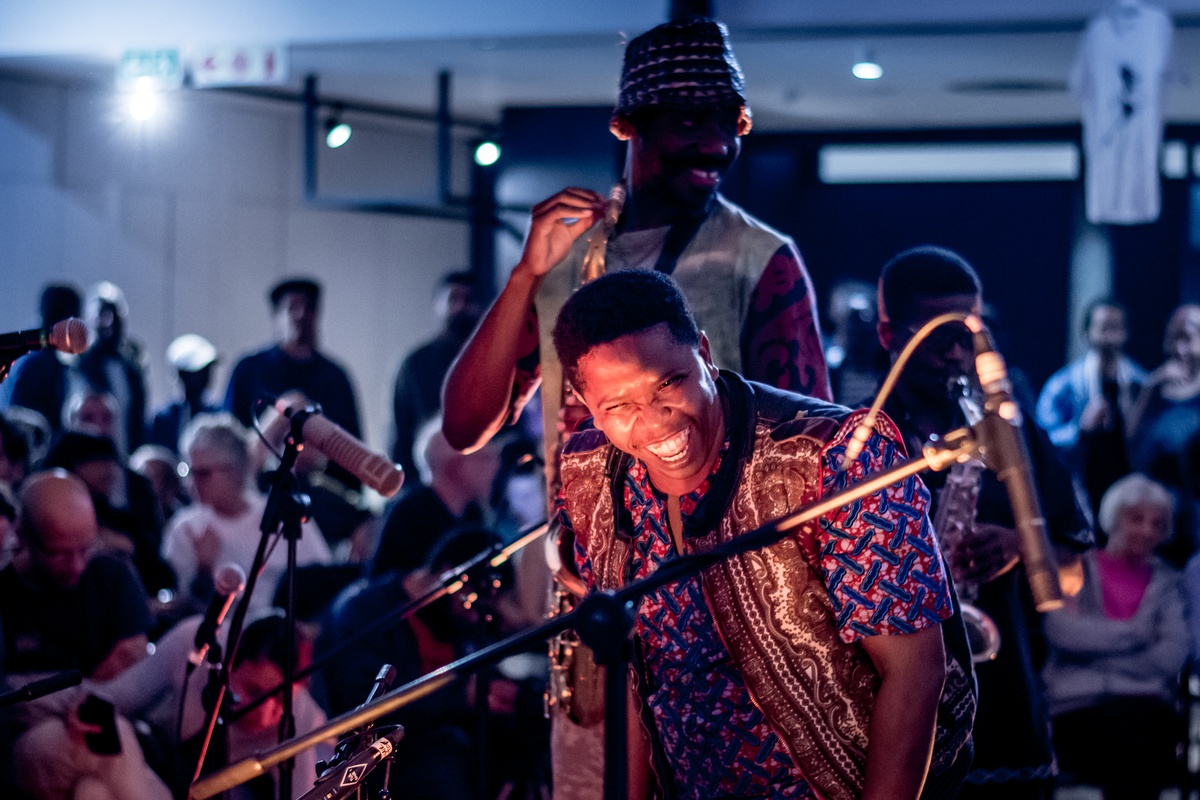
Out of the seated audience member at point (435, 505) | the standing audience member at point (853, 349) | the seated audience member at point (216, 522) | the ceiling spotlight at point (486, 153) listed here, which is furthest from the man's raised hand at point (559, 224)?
the ceiling spotlight at point (486, 153)

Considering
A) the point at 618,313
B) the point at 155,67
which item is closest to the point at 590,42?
the point at 155,67

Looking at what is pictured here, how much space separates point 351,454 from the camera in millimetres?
3170

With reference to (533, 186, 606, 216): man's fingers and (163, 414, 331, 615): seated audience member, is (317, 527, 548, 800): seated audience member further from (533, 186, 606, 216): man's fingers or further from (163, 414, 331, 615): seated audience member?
(533, 186, 606, 216): man's fingers

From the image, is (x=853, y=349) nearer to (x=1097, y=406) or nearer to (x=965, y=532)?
(x=1097, y=406)

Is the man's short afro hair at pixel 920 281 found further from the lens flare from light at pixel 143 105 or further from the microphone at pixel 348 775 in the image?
the lens flare from light at pixel 143 105

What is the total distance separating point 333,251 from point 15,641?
7.07 metres

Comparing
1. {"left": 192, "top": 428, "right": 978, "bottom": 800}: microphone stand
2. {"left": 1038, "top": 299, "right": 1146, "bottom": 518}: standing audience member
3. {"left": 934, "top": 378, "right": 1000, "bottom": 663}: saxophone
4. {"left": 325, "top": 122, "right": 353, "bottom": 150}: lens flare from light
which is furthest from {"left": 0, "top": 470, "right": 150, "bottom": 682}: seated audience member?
{"left": 1038, "top": 299, "right": 1146, "bottom": 518}: standing audience member

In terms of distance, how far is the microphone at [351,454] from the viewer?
3094mm

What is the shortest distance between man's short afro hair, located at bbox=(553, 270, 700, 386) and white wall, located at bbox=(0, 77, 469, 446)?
806 centimetres

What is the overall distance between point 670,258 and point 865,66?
597cm

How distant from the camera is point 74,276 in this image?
993 cm

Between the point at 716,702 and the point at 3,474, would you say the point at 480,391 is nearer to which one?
the point at 716,702

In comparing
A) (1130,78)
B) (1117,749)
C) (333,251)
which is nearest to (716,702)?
(1117,749)

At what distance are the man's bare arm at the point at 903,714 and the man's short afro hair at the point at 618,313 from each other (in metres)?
0.54
